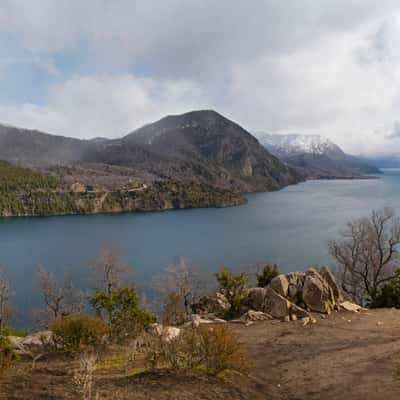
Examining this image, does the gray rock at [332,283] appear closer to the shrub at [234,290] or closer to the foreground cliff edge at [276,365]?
the foreground cliff edge at [276,365]

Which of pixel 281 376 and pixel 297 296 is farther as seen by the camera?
pixel 297 296

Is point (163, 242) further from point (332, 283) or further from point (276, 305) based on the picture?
point (276, 305)

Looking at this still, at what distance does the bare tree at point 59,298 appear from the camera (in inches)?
1284

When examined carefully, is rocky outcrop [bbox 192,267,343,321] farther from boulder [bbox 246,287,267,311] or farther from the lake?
the lake

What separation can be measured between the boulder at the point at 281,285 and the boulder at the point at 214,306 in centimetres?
352

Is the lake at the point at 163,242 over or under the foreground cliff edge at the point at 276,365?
under

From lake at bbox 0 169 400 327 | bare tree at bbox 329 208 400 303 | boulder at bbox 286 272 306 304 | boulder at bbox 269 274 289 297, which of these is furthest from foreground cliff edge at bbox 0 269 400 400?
lake at bbox 0 169 400 327

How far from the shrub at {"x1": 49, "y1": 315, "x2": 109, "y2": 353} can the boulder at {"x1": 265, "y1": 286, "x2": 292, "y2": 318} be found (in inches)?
453

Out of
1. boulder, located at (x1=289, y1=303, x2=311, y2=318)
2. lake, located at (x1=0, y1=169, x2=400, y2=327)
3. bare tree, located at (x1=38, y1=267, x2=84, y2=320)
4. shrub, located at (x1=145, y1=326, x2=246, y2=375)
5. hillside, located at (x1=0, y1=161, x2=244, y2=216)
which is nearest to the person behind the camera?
shrub, located at (x1=145, y1=326, x2=246, y2=375)

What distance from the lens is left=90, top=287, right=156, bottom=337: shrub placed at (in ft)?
55.3

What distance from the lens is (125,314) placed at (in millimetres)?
17906

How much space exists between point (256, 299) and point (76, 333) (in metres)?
13.0

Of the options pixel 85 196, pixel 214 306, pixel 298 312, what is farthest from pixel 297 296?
pixel 85 196

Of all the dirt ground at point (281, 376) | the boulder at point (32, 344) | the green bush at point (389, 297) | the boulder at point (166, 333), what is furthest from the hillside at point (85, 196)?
the dirt ground at point (281, 376)
